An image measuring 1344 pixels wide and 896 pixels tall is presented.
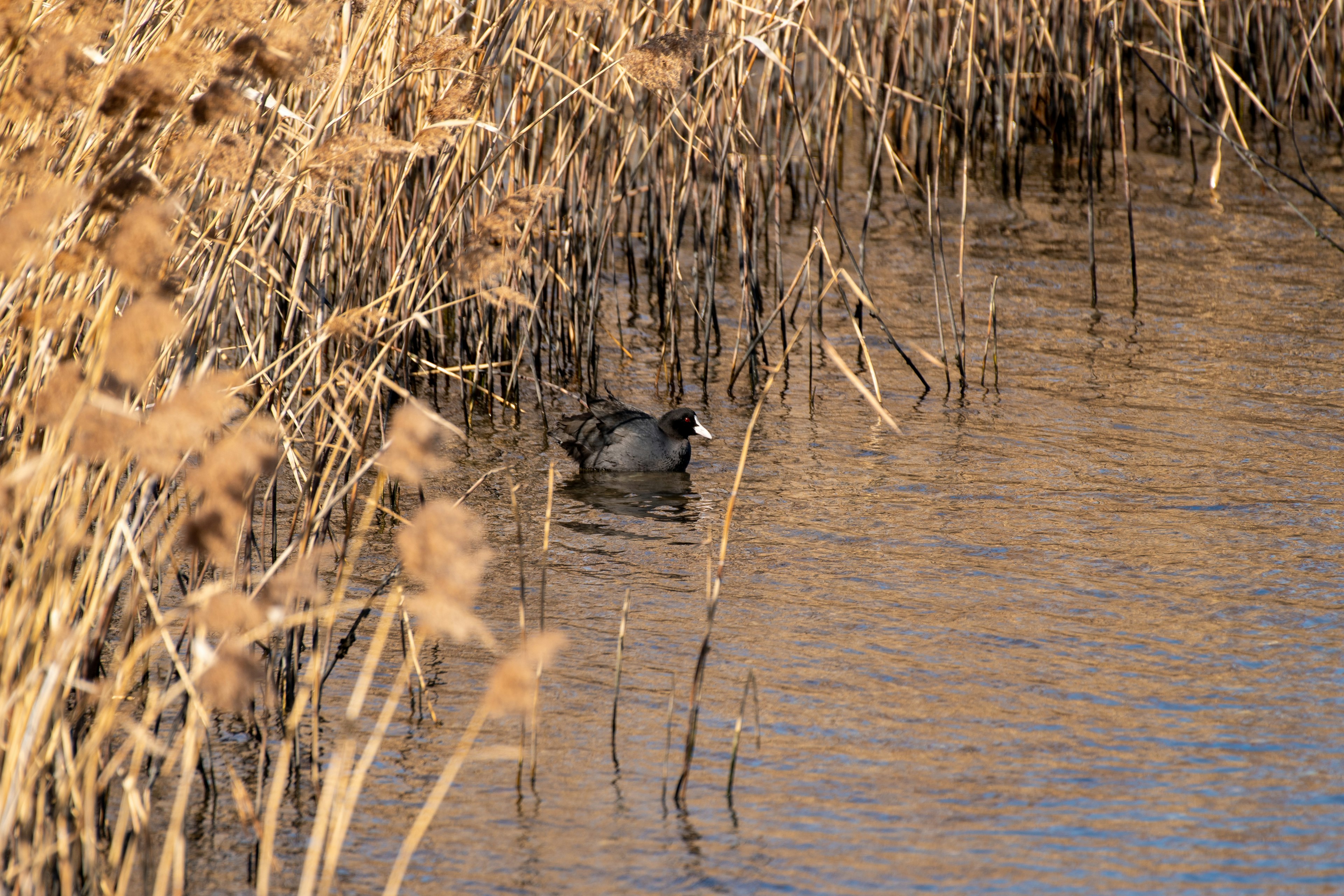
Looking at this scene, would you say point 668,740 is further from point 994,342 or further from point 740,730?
point 994,342

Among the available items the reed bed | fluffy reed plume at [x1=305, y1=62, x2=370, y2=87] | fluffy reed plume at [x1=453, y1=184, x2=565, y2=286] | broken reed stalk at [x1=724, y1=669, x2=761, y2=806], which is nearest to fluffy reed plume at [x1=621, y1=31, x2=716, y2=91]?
the reed bed

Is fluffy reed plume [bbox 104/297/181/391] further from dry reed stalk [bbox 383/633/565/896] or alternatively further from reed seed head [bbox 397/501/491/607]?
dry reed stalk [bbox 383/633/565/896]

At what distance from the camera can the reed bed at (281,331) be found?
2.54 metres

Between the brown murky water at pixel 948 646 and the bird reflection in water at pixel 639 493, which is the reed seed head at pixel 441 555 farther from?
the bird reflection in water at pixel 639 493

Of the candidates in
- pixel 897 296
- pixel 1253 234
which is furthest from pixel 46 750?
pixel 1253 234

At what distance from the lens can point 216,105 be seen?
2.62 metres

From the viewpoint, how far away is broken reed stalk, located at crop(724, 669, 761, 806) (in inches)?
144

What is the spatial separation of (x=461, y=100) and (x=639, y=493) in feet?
11.0

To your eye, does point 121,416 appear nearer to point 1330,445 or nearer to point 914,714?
point 914,714

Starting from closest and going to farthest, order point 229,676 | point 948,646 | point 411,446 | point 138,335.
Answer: point 138,335 < point 229,676 < point 411,446 < point 948,646

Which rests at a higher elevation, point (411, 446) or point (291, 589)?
point (411, 446)

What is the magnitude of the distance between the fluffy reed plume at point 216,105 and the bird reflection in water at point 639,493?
3971 millimetres

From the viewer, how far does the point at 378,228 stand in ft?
13.6

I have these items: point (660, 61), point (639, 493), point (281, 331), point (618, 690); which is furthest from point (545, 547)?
point (639, 493)
